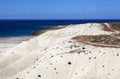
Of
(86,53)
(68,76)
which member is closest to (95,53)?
(86,53)

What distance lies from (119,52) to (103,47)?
252cm

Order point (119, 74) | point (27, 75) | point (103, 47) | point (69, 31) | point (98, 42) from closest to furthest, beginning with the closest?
point (119, 74) < point (27, 75) < point (103, 47) < point (98, 42) < point (69, 31)

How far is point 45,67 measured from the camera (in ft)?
86.9

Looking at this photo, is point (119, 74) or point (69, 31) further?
point (69, 31)

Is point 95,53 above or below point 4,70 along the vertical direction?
above

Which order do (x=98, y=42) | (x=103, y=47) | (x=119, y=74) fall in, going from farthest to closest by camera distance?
(x=98, y=42)
(x=103, y=47)
(x=119, y=74)

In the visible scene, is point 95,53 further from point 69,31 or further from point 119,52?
point 69,31

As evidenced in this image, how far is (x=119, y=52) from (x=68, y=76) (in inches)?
229

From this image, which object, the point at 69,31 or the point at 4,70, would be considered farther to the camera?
the point at 69,31

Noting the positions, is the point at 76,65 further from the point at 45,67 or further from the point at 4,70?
the point at 4,70

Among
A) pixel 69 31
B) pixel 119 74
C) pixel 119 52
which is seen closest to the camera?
pixel 119 74

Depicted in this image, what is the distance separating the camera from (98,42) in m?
32.9

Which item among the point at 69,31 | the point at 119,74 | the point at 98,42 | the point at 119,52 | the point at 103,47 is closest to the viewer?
the point at 119,74

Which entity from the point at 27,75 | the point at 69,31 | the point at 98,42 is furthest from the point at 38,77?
the point at 69,31
